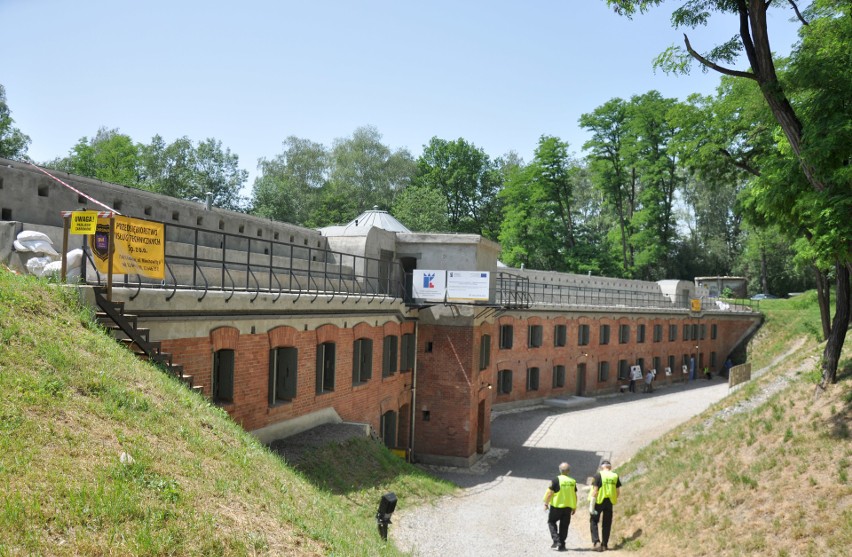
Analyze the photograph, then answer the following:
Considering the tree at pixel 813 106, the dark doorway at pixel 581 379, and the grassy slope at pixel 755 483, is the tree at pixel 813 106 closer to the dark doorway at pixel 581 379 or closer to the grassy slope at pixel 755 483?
the grassy slope at pixel 755 483

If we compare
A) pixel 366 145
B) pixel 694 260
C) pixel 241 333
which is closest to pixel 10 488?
pixel 241 333

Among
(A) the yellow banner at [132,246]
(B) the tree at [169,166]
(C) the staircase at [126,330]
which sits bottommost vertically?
(C) the staircase at [126,330]

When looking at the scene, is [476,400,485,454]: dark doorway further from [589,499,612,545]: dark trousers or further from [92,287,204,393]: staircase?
[92,287,204,393]: staircase

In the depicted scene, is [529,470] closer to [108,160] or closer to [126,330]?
[126,330]

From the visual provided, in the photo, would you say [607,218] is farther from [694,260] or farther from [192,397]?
[192,397]

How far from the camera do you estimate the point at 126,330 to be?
906 cm

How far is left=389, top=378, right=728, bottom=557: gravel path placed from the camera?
45.3 ft

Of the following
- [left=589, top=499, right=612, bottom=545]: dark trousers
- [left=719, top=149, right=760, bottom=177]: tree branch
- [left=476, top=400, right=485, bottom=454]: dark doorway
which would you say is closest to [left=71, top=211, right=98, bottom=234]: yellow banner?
[left=589, top=499, right=612, bottom=545]: dark trousers

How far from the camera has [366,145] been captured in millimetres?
55531

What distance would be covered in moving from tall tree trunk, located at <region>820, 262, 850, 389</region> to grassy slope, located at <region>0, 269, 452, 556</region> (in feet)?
37.7

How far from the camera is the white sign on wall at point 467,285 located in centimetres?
2030

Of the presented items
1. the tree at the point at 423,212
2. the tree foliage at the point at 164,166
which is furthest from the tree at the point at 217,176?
the tree at the point at 423,212

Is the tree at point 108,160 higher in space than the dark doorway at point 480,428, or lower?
higher

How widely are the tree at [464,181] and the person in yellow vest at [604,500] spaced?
141ft
